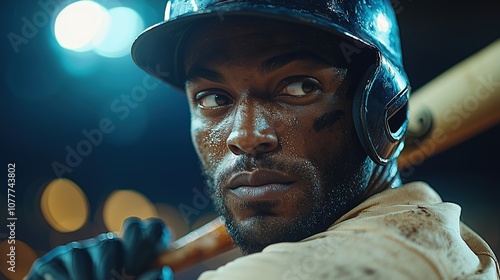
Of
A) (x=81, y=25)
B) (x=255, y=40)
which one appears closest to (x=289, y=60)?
(x=255, y=40)

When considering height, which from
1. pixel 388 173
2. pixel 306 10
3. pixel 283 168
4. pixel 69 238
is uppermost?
pixel 306 10

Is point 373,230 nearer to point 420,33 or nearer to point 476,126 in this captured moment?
point 476,126

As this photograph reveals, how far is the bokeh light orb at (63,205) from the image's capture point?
19.6ft

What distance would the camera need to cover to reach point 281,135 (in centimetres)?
155

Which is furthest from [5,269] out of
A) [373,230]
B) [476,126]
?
[373,230]

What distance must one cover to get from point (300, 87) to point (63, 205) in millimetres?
5237

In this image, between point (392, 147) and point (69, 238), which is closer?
point (392, 147)

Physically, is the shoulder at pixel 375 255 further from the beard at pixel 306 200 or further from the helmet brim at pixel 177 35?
the helmet brim at pixel 177 35

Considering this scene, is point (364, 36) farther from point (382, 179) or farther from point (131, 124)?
point (131, 124)

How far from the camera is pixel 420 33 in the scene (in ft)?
11.6

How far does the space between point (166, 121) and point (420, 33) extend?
107 inches

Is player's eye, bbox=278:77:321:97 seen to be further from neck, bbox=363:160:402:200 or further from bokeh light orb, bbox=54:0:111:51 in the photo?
bokeh light orb, bbox=54:0:111:51

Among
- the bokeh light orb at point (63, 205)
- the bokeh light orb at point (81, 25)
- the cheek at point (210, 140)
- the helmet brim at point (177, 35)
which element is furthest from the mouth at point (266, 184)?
the bokeh light orb at point (63, 205)

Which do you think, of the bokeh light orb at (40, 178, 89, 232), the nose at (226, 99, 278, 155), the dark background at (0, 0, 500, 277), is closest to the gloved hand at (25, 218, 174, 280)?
the nose at (226, 99, 278, 155)
